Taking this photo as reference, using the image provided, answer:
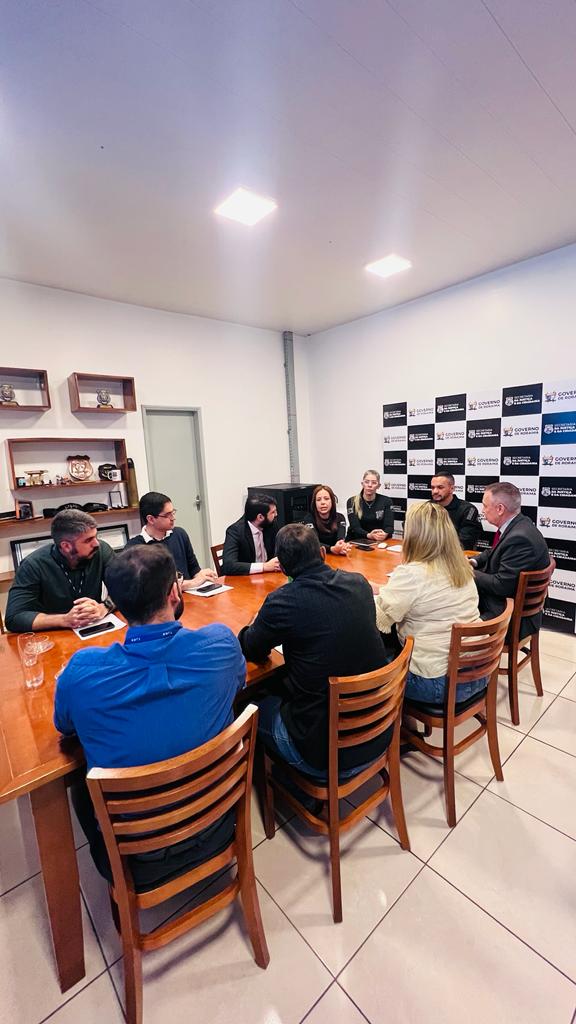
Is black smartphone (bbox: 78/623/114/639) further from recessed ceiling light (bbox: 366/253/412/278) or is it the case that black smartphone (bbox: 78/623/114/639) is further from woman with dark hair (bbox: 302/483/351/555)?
recessed ceiling light (bbox: 366/253/412/278)

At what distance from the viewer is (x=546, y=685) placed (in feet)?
8.97

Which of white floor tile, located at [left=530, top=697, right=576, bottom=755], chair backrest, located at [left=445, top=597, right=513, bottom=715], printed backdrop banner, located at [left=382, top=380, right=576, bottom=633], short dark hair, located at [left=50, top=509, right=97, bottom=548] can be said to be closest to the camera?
chair backrest, located at [left=445, top=597, right=513, bottom=715]

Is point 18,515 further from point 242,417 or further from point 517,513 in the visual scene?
point 517,513

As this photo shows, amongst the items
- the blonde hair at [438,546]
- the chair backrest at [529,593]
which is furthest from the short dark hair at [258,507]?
the chair backrest at [529,593]

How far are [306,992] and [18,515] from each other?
340cm

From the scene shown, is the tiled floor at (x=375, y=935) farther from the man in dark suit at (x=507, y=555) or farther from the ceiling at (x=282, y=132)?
the ceiling at (x=282, y=132)

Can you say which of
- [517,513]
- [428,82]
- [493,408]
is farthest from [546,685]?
[428,82]

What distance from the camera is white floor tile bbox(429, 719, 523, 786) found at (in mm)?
2018

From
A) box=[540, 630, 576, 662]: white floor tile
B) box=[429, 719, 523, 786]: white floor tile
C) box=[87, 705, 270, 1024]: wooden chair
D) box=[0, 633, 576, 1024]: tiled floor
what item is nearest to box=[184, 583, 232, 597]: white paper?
box=[0, 633, 576, 1024]: tiled floor

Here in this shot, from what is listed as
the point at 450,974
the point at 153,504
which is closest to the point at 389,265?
the point at 153,504

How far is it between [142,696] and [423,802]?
1.56 metres

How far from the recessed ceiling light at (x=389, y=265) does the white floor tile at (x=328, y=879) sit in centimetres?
375

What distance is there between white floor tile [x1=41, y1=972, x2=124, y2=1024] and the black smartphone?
112 centimetres

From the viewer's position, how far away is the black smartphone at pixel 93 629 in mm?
1810
